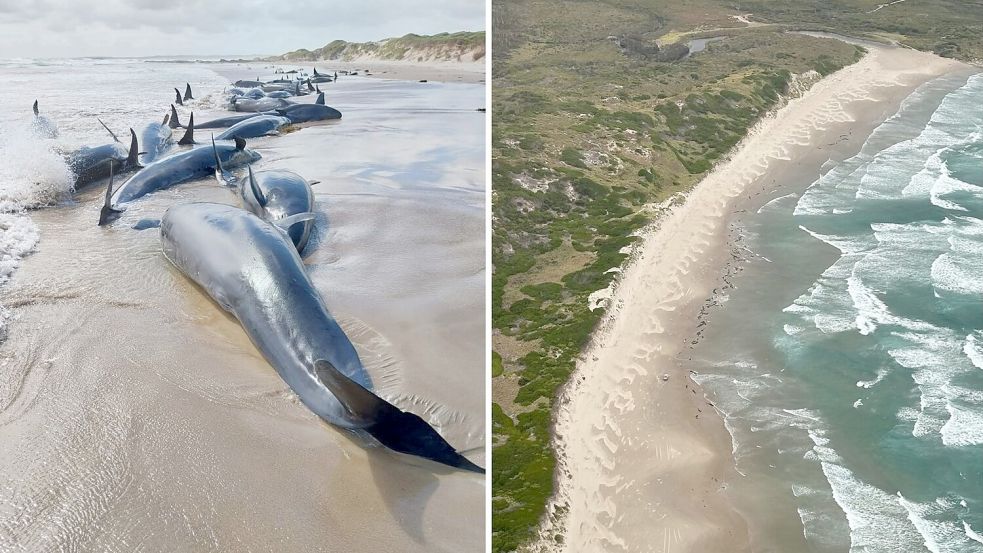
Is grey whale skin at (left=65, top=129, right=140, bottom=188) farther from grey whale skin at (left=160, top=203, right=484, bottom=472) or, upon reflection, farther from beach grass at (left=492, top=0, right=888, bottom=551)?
beach grass at (left=492, top=0, right=888, bottom=551)

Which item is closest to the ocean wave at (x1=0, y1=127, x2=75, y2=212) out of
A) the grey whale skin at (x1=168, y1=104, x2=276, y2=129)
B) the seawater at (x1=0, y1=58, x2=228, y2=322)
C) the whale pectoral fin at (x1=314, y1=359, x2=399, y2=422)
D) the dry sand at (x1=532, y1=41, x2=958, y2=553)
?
the seawater at (x1=0, y1=58, x2=228, y2=322)

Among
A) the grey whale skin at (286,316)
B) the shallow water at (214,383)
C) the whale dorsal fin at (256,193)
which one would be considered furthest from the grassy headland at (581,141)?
the grey whale skin at (286,316)

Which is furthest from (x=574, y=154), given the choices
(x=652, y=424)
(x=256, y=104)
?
(x=652, y=424)

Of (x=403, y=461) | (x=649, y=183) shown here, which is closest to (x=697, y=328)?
(x=649, y=183)

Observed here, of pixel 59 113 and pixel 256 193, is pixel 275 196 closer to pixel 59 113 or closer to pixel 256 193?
pixel 256 193

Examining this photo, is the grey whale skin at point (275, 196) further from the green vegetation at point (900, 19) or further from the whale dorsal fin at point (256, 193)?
the green vegetation at point (900, 19)

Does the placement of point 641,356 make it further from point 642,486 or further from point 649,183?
point 649,183

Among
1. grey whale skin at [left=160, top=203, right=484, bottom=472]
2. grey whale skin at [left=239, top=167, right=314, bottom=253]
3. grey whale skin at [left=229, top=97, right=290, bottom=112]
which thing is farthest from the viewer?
grey whale skin at [left=229, top=97, right=290, bottom=112]
